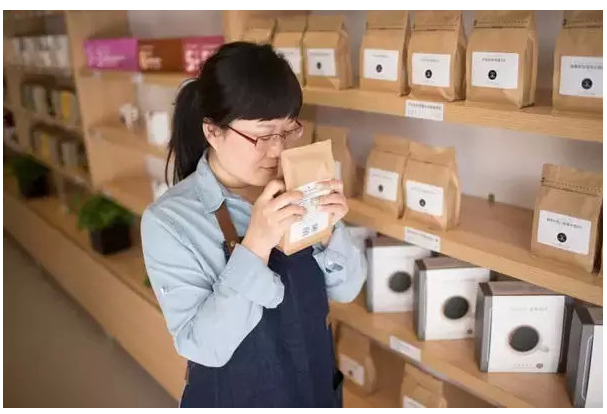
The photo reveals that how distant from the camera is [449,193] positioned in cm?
161

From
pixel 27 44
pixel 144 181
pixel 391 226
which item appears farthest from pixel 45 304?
pixel 391 226

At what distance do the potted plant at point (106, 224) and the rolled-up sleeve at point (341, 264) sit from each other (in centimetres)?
216

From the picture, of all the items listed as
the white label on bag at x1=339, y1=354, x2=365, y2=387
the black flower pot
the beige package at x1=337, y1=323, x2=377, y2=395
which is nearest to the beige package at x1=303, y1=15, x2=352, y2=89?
the beige package at x1=337, y1=323, x2=377, y2=395

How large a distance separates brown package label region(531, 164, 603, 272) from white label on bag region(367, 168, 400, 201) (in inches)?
17.2

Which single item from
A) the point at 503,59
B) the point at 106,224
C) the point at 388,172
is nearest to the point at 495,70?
the point at 503,59

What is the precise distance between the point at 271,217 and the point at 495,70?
0.67m

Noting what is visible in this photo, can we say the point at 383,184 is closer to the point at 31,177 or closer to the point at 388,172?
the point at 388,172

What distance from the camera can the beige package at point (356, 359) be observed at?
212cm

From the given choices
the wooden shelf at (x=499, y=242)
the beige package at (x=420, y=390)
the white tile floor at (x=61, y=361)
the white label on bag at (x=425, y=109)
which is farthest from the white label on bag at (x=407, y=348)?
the white tile floor at (x=61, y=361)

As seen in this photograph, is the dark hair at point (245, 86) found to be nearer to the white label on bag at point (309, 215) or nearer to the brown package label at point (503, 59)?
the white label on bag at point (309, 215)

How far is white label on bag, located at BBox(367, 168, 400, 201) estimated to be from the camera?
1725 mm

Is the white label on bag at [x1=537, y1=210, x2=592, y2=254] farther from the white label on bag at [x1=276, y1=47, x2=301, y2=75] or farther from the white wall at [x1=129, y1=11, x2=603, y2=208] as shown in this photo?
the white label on bag at [x1=276, y1=47, x2=301, y2=75]

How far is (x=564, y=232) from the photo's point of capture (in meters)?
1.38
